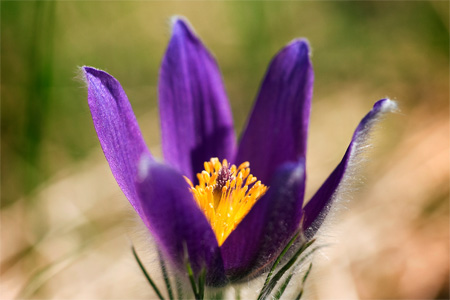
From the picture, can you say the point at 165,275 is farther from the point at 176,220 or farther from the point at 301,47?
the point at 301,47

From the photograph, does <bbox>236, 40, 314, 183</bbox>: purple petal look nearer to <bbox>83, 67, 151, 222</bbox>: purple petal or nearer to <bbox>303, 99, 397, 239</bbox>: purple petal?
<bbox>303, 99, 397, 239</bbox>: purple petal

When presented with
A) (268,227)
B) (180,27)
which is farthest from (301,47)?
(268,227)

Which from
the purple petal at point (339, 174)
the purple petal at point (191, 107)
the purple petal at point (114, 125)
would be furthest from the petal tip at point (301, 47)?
the purple petal at point (114, 125)

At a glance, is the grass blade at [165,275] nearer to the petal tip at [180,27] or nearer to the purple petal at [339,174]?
the purple petal at [339,174]

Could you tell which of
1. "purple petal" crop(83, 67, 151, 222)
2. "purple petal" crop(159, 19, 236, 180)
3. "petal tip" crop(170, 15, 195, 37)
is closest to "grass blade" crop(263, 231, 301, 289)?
"purple petal" crop(83, 67, 151, 222)

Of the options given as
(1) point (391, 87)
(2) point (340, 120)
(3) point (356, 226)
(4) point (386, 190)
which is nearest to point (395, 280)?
(3) point (356, 226)
